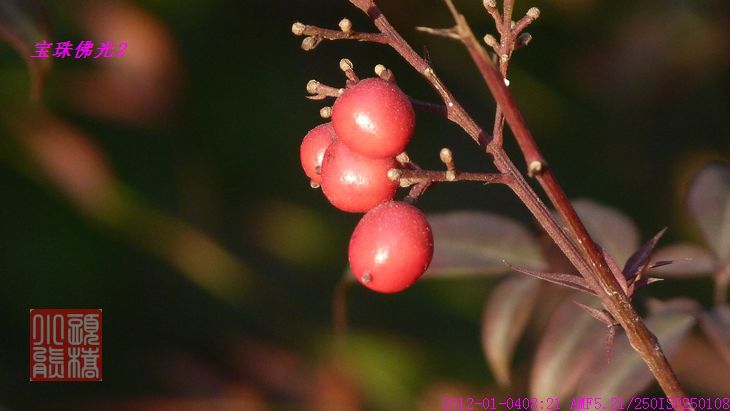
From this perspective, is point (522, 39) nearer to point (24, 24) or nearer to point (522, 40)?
point (522, 40)

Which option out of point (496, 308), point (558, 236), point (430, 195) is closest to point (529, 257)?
point (496, 308)

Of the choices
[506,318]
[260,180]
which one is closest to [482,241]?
[506,318]

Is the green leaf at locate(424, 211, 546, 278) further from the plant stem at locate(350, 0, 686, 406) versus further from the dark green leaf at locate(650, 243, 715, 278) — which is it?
the plant stem at locate(350, 0, 686, 406)

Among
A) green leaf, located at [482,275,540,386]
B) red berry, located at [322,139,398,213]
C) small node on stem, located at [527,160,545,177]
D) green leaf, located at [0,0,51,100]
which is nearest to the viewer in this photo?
small node on stem, located at [527,160,545,177]

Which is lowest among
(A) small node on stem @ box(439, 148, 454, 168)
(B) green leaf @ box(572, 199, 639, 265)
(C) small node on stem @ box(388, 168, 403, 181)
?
(A) small node on stem @ box(439, 148, 454, 168)

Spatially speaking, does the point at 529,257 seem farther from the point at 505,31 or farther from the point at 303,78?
the point at 303,78

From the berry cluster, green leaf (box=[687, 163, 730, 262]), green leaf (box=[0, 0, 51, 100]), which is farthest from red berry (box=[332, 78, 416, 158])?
green leaf (box=[687, 163, 730, 262])
